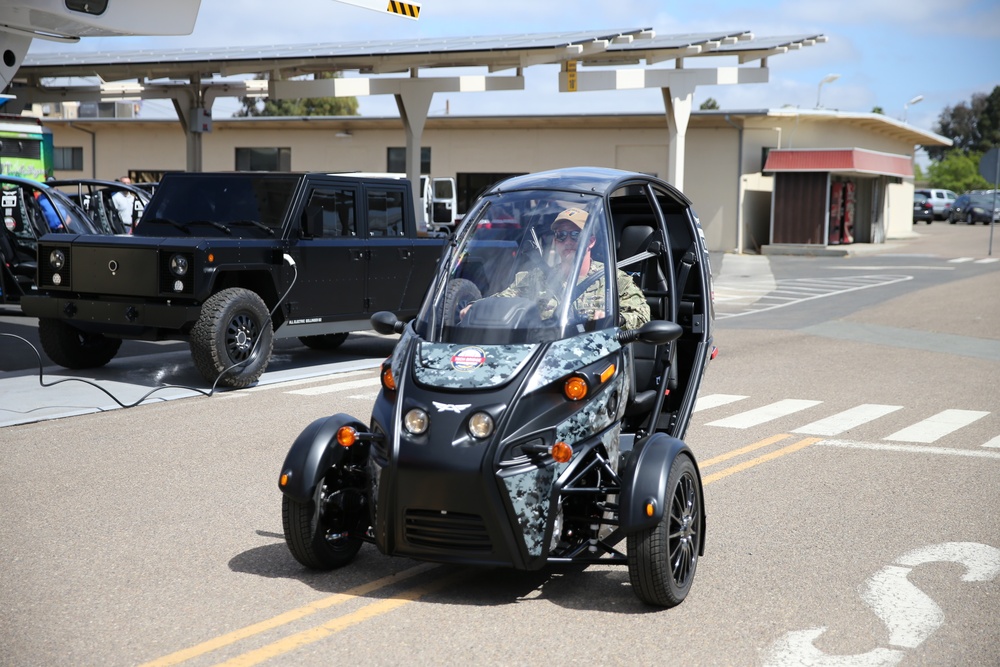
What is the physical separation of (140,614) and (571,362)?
87.7 inches

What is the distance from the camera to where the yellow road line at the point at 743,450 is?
8.38 meters

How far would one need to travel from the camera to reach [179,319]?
10969 mm

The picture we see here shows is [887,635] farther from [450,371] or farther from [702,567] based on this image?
[450,371]

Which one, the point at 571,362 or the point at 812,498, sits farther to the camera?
the point at 812,498

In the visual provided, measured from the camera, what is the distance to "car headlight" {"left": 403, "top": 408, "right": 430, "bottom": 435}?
5.04 m

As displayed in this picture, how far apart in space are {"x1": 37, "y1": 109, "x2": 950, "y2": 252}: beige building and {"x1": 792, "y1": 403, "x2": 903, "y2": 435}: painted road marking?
30.0 meters

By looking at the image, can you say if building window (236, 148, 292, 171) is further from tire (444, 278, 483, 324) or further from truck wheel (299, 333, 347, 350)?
tire (444, 278, 483, 324)

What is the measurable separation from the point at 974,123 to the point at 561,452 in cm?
13781

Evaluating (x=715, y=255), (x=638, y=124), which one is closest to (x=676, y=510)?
(x=715, y=255)

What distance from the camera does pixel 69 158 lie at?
51.5 metres

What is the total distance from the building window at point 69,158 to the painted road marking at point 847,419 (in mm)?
46845

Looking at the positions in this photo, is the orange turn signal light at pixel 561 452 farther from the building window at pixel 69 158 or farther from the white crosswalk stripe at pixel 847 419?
the building window at pixel 69 158

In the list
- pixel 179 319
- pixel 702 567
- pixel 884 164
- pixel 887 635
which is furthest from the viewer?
pixel 884 164

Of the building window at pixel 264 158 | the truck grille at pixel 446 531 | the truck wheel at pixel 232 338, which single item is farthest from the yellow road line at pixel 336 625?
the building window at pixel 264 158
